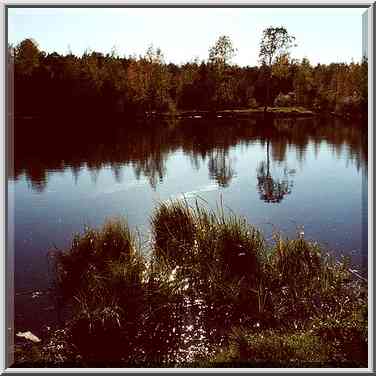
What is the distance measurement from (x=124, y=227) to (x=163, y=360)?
3.75 meters

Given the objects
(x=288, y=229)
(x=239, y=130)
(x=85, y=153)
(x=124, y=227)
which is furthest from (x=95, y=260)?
(x=239, y=130)

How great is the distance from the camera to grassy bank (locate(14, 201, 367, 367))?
6867mm

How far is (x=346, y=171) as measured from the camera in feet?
74.5

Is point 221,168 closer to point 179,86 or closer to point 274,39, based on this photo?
point 274,39

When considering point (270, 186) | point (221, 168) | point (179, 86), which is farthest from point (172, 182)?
point (179, 86)

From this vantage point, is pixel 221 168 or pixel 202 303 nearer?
pixel 202 303

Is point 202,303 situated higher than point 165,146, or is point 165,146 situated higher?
point 165,146

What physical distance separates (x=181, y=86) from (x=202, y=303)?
132 ft

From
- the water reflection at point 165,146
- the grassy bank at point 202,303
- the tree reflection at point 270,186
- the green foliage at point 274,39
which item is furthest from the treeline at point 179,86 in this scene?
the grassy bank at point 202,303

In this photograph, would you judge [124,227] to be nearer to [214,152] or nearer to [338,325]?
[338,325]

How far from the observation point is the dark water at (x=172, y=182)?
1262cm

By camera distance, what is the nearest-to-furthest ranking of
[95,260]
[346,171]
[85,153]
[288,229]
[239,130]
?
[95,260] < [288,229] < [346,171] < [85,153] < [239,130]

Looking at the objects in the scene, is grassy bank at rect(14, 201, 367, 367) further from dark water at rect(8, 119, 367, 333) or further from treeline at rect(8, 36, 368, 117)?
treeline at rect(8, 36, 368, 117)

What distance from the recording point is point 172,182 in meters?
20.6
